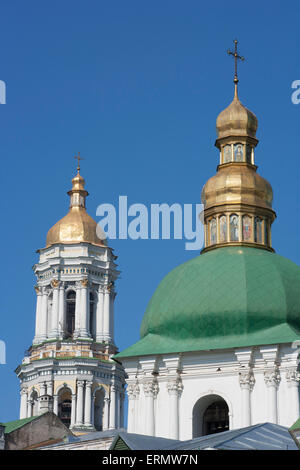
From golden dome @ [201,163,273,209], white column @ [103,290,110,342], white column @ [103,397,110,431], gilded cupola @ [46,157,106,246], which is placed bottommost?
white column @ [103,397,110,431]

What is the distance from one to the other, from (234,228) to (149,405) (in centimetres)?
589

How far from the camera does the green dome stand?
32.5m

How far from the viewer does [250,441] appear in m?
26.5

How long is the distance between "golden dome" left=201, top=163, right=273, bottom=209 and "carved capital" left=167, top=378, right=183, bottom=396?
238 inches

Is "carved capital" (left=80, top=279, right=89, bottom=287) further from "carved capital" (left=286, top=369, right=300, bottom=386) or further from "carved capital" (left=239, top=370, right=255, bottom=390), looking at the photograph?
"carved capital" (left=286, top=369, right=300, bottom=386)

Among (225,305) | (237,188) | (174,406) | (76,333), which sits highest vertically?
(76,333)

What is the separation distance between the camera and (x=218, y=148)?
37.9 metres

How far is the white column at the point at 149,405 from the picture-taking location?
107ft

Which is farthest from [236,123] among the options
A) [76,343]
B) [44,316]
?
[44,316]

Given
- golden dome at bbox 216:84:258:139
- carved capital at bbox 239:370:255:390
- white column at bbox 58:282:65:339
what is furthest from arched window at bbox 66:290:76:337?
carved capital at bbox 239:370:255:390

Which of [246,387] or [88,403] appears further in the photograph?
[88,403]

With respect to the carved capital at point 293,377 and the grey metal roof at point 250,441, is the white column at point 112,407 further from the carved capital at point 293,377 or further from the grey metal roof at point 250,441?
the grey metal roof at point 250,441

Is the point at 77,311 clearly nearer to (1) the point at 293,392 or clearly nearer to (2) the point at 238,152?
(2) the point at 238,152
